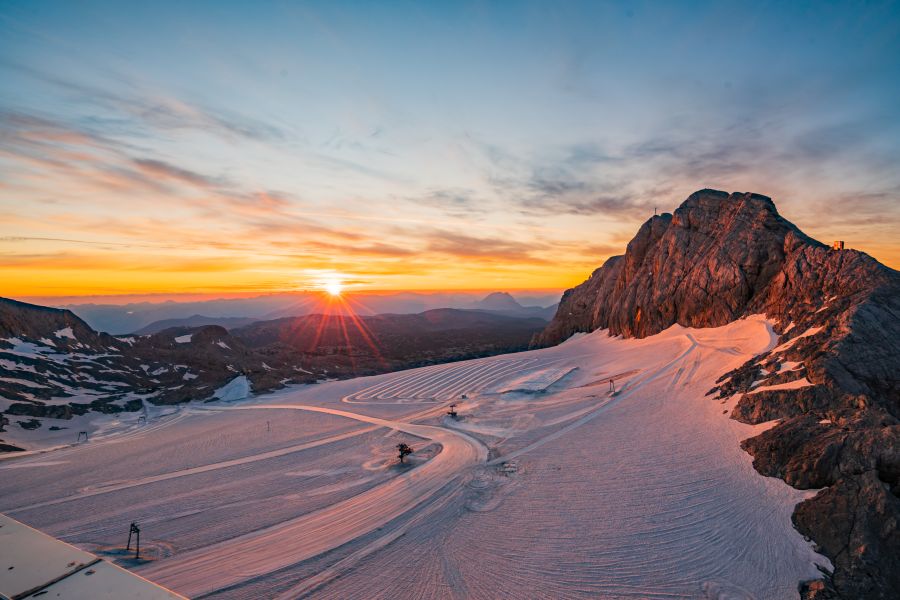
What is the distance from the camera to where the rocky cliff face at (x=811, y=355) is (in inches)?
535

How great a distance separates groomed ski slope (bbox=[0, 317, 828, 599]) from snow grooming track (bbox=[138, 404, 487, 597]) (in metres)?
0.09

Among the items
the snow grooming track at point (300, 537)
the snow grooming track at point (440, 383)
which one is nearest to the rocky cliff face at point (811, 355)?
the snow grooming track at point (300, 537)

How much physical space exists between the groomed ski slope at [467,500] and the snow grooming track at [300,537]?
9 cm

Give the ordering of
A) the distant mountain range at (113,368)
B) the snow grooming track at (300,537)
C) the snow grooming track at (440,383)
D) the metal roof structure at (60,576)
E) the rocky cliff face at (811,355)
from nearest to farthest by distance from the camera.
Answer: the metal roof structure at (60,576)
the rocky cliff face at (811,355)
the snow grooming track at (300,537)
the snow grooming track at (440,383)
the distant mountain range at (113,368)

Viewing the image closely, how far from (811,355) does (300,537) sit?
2807cm

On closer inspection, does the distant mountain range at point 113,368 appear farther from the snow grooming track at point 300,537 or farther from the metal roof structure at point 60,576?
the metal roof structure at point 60,576

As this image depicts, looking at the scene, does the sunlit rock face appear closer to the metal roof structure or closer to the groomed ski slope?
the groomed ski slope

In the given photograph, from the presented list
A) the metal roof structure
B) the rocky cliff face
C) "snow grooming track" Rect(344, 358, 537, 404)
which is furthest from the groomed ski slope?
the metal roof structure

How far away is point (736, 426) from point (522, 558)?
592 inches

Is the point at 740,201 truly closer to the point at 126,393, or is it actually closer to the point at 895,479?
the point at 895,479

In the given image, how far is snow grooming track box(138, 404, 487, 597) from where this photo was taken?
14.4m

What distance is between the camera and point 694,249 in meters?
52.7

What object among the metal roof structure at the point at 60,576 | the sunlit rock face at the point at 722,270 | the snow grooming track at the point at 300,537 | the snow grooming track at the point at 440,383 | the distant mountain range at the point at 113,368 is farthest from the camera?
the distant mountain range at the point at 113,368

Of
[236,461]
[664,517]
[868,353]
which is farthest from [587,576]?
[236,461]
